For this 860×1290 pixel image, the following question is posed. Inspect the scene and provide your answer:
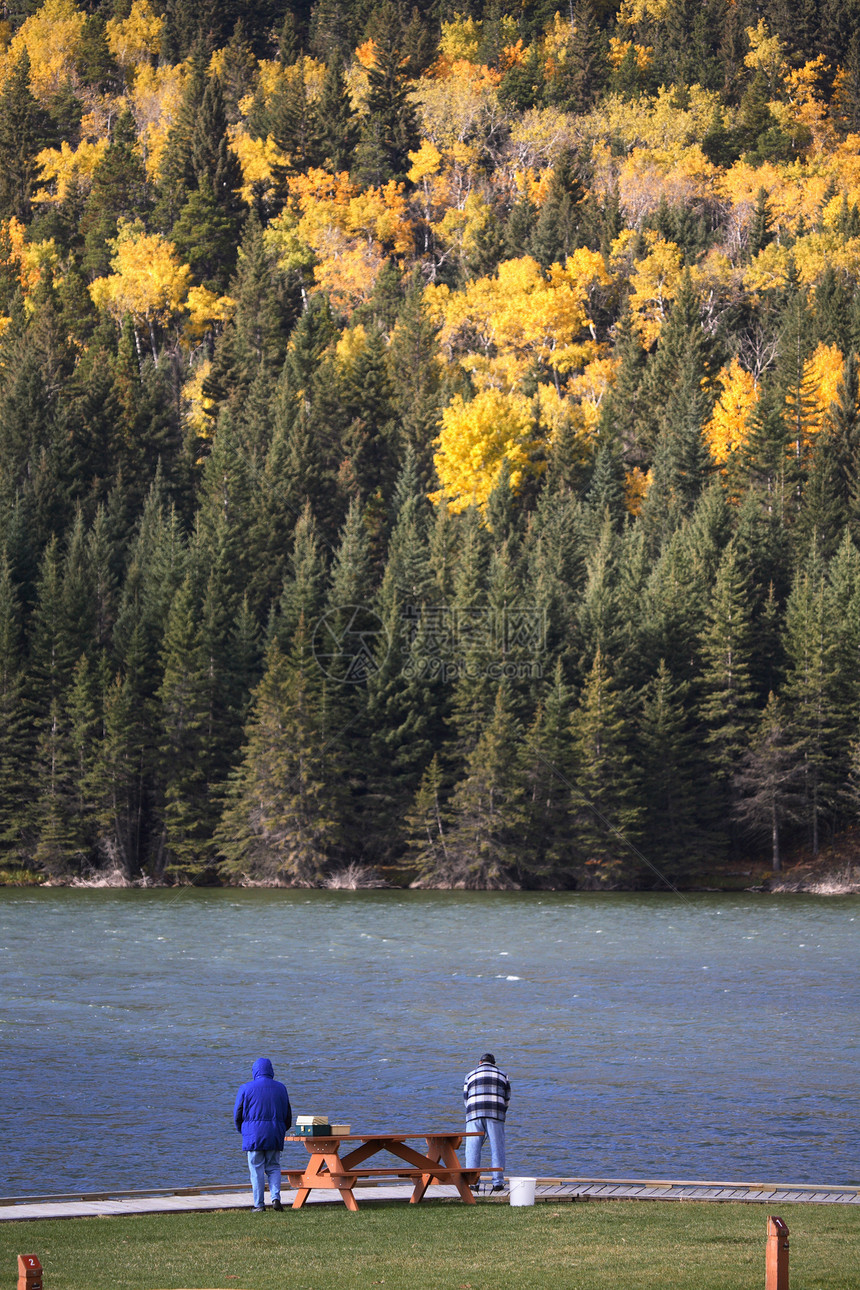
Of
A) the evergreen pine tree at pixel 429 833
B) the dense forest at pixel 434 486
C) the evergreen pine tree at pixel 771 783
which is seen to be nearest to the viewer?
the evergreen pine tree at pixel 771 783

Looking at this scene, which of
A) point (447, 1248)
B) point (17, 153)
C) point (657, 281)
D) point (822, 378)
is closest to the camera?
point (447, 1248)

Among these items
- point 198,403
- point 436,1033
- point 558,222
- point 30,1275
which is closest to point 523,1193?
point 30,1275

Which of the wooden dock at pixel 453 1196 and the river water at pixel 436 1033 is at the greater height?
the wooden dock at pixel 453 1196

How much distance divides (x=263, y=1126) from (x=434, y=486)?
111 meters

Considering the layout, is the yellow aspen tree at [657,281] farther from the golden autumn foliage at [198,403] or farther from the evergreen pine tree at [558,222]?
the golden autumn foliage at [198,403]

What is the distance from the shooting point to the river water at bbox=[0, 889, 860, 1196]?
79.5 feet

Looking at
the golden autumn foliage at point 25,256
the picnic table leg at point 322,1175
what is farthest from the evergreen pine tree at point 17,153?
the picnic table leg at point 322,1175

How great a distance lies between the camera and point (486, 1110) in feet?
67.7

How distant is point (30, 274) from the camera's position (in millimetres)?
176625

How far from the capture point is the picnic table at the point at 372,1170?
18.3 metres

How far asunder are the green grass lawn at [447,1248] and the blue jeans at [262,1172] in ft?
1.24

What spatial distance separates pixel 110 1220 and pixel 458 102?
619 feet

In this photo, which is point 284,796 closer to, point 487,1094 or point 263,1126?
point 487,1094

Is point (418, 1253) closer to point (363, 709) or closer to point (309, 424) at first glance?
point (363, 709)
